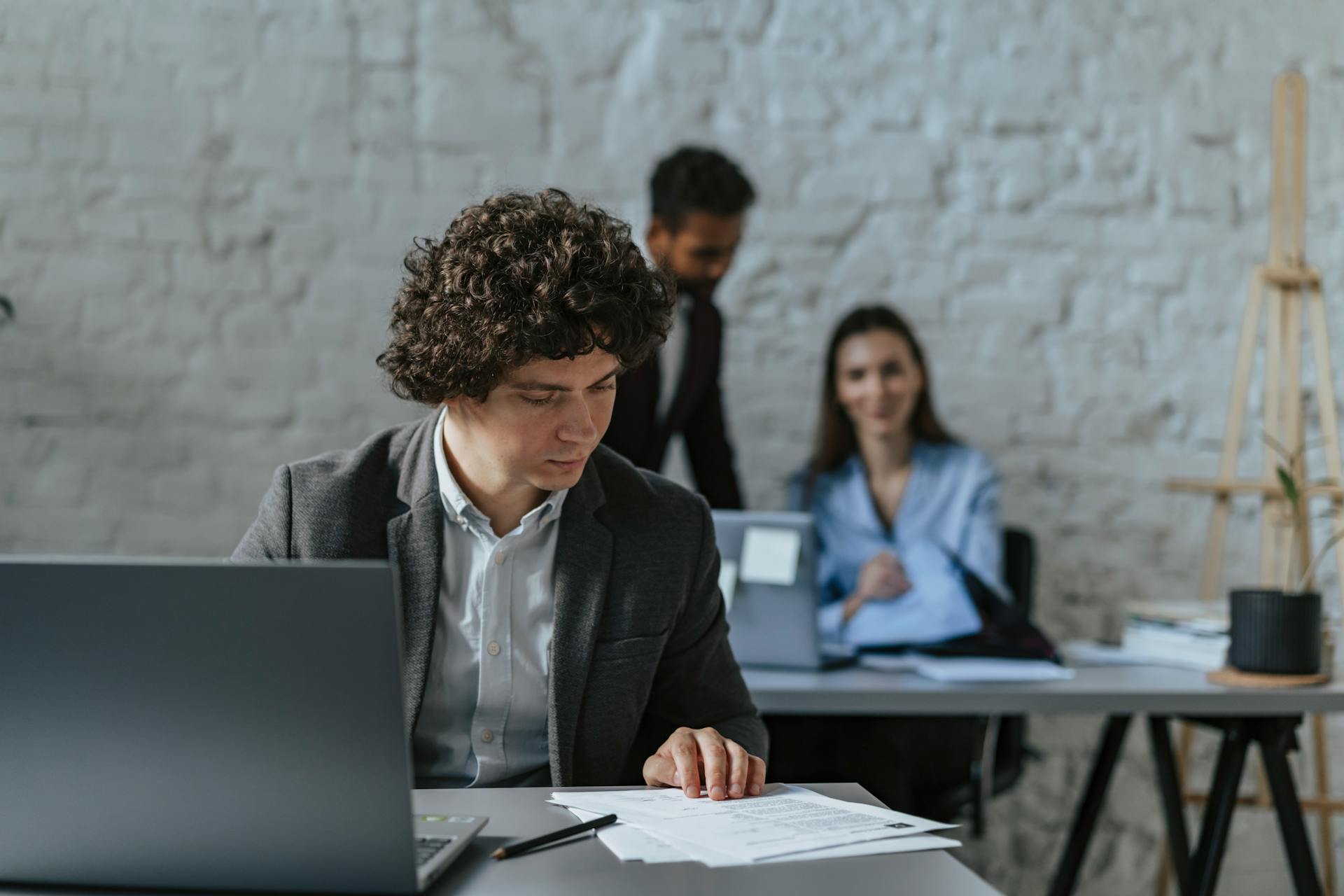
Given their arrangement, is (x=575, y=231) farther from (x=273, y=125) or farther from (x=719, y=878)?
(x=273, y=125)

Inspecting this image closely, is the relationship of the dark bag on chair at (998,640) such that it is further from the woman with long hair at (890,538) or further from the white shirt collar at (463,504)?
the white shirt collar at (463,504)

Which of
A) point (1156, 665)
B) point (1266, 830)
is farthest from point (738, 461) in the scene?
point (1266, 830)

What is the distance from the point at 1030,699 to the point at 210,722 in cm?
149

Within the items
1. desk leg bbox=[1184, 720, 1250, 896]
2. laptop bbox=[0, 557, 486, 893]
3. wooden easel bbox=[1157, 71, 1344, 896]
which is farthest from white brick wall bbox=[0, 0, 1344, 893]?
laptop bbox=[0, 557, 486, 893]

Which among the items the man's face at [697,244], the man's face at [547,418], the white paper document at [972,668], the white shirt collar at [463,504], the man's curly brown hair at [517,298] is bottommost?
the white paper document at [972,668]

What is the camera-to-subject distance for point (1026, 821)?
3109mm

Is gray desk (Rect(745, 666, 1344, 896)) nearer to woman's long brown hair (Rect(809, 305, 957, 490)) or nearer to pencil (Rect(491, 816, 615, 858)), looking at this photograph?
woman's long brown hair (Rect(809, 305, 957, 490))

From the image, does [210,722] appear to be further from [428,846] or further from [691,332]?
[691,332]

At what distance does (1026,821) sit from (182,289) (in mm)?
2481

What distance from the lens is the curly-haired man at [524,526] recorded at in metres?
1.26

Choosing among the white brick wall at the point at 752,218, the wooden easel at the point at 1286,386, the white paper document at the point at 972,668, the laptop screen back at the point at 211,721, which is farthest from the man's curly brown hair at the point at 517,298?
the wooden easel at the point at 1286,386

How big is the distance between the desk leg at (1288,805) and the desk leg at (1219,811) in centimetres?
5

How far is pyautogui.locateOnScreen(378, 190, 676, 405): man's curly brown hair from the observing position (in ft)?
4.05

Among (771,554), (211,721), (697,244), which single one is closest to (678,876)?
(211,721)
